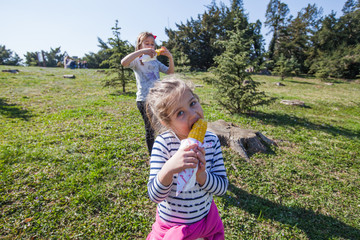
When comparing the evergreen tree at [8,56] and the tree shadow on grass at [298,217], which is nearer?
the tree shadow on grass at [298,217]

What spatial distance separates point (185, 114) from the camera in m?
1.36

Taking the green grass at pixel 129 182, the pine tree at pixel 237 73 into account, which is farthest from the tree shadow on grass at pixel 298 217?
the pine tree at pixel 237 73

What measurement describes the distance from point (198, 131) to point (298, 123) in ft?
24.4

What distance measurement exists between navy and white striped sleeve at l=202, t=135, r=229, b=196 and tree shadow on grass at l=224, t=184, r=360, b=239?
1.94 meters

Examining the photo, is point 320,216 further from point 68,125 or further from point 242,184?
point 68,125

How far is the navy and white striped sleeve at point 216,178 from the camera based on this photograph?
1.37 metres

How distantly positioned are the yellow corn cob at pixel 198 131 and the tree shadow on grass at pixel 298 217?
238 centimetres

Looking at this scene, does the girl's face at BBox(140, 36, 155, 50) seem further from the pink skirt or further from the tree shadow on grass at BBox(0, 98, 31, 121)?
the tree shadow on grass at BBox(0, 98, 31, 121)

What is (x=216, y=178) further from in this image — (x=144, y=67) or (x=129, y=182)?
(x=129, y=182)

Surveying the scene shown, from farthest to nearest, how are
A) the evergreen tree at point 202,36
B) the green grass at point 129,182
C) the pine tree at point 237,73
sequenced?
the evergreen tree at point 202,36, the pine tree at point 237,73, the green grass at point 129,182

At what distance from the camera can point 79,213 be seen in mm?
2830

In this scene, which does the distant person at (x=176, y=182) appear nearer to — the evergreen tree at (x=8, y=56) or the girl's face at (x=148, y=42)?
the girl's face at (x=148, y=42)

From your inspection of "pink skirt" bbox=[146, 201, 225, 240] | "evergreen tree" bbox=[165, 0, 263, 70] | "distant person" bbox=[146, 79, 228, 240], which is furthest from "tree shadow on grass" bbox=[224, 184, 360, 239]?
"evergreen tree" bbox=[165, 0, 263, 70]

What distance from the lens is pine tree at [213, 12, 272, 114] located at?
6406 millimetres
